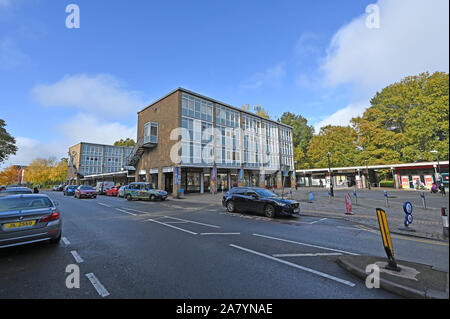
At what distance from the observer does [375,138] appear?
37875 millimetres

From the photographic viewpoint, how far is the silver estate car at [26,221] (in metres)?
4.62

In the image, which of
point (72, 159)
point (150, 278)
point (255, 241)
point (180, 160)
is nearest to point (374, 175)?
point (180, 160)

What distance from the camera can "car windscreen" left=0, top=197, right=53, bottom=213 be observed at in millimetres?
5141

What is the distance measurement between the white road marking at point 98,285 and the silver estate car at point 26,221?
255cm

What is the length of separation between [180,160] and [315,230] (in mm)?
21656

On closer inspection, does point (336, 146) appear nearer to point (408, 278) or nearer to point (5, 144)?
point (408, 278)

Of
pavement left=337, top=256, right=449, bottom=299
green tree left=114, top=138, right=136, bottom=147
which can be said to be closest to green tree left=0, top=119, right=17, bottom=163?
green tree left=114, top=138, right=136, bottom=147

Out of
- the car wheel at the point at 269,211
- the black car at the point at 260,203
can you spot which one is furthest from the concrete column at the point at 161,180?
the car wheel at the point at 269,211

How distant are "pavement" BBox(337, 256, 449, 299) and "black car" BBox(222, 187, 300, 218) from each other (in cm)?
591

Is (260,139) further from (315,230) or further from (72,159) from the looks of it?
(72,159)

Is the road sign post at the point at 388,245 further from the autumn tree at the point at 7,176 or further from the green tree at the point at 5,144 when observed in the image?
the autumn tree at the point at 7,176

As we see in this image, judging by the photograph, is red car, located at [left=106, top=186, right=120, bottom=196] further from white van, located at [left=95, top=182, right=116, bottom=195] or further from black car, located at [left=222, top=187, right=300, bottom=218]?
black car, located at [left=222, top=187, right=300, bottom=218]

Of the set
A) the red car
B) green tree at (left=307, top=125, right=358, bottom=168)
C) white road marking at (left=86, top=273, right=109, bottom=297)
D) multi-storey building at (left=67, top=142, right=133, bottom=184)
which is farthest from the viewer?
multi-storey building at (left=67, top=142, right=133, bottom=184)

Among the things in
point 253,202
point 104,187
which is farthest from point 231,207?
point 104,187
